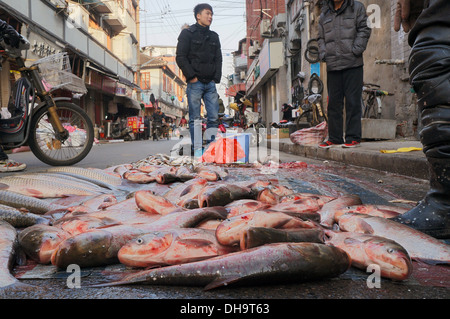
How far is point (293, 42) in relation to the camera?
63.3 ft

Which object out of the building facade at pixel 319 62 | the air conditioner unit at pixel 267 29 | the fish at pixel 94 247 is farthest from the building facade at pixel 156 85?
the fish at pixel 94 247

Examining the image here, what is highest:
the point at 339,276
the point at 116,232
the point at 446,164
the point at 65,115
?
the point at 65,115

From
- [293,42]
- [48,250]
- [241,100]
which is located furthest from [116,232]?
[293,42]

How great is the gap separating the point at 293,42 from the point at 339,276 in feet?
63.5

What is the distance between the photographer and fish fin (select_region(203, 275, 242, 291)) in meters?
1.21

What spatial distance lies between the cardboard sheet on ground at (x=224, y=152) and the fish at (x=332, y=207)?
11.6ft

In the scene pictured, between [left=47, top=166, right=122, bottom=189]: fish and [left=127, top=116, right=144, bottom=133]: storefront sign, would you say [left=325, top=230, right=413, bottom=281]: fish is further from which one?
[left=127, top=116, right=144, bottom=133]: storefront sign

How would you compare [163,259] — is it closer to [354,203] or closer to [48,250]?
[48,250]

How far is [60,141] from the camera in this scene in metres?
5.86

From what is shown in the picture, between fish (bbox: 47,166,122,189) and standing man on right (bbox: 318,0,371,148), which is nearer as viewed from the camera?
fish (bbox: 47,166,122,189)

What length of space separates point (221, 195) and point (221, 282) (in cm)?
114

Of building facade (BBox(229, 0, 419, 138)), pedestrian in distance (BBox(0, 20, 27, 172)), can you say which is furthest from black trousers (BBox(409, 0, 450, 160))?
building facade (BBox(229, 0, 419, 138))

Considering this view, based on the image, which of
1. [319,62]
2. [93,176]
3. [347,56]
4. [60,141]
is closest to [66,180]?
[93,176]

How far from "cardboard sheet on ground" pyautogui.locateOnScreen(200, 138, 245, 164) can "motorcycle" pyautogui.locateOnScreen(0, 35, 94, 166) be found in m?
2.02
